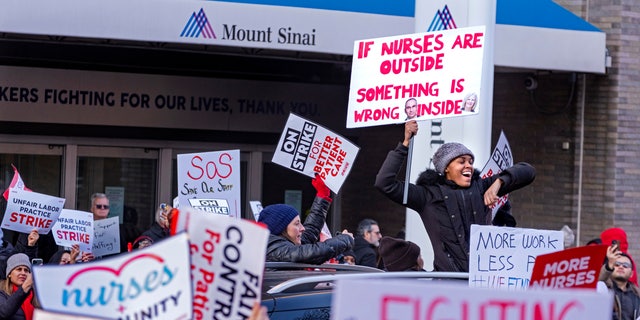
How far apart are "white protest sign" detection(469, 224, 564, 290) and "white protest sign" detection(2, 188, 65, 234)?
5223mm

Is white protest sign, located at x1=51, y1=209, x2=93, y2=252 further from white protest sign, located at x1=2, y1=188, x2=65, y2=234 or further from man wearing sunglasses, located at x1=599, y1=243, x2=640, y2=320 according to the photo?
man wearing sunglasses, located at x1=599, y1=243, x2=640, y2=320

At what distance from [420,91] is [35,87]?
748 centimetres

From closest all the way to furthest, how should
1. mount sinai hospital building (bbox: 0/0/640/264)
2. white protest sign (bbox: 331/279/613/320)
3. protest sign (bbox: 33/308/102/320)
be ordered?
white protest sign (bbox: 331/279/613/320), protest sign (bbox: 33/308/102/320), mount sinai hospital building (bbox: 0/0/640/264)

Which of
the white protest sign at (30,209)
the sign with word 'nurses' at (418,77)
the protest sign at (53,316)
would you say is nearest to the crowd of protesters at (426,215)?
the sign with word 'nurses' at (418,77)

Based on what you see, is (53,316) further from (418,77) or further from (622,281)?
(622,281)

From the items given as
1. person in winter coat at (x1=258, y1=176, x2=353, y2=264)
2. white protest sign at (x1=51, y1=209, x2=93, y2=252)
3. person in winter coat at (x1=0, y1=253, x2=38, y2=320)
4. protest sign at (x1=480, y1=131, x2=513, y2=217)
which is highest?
protest sign at (x1=480, y1=131, x2=513, y2=217)

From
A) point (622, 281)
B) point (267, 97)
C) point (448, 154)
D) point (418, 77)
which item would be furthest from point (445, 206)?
point (267, 97)

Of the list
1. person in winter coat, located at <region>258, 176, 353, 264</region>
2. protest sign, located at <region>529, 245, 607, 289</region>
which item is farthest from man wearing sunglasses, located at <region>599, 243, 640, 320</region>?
protest sign, located at <region>529, 245, 607, 289</region>

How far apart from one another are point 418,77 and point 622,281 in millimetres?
2486

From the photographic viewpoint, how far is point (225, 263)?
12.7 feet

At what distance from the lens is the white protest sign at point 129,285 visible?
3656 mm

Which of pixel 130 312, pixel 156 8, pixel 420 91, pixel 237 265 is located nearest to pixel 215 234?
pixel 237 265

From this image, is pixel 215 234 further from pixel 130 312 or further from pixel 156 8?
pixel 156 8

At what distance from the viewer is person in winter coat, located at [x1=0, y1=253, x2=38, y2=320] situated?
26.6ft
